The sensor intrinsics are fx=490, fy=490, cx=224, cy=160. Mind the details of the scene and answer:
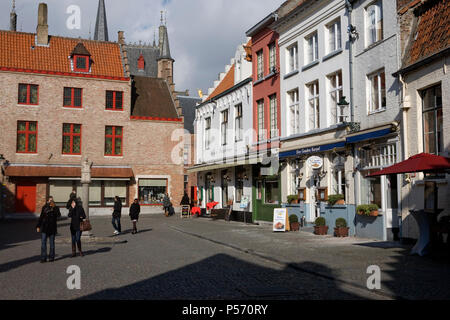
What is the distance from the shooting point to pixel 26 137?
3562 cm

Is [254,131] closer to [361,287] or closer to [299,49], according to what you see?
[299,49]

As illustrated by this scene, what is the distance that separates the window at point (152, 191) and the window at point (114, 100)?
20.0ft

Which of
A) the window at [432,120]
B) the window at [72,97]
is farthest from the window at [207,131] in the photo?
the window at [432,120]

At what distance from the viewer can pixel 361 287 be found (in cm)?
851

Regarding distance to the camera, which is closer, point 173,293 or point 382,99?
point 173,293

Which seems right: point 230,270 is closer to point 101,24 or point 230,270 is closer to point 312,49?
point 312,49

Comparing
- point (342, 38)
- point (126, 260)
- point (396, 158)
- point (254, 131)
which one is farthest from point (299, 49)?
point (126, 260)

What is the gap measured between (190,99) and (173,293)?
52.1m

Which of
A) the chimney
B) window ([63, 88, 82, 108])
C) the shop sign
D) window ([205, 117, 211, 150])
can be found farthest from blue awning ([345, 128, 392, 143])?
the chimney

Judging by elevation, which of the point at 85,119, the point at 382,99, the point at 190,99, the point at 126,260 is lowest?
the point at 126,260

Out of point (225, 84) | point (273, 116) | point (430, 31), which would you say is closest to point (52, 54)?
point (225, 84)

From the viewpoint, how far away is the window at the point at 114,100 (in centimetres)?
3825

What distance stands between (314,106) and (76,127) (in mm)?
22562

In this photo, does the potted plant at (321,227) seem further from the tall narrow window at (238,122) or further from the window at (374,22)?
the tall narrow window at (238,122)
